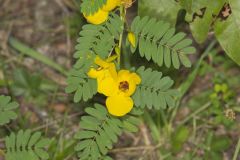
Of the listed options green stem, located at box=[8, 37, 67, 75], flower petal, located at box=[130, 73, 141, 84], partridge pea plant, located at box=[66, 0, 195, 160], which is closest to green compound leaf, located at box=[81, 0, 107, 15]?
partridge pea plant, located at box=[66, 0, 195, 160]

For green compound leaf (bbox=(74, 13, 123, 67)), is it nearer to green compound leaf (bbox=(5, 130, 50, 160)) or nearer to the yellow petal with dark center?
the yellow petal with dark center

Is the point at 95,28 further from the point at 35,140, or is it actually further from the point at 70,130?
the point at 70,130

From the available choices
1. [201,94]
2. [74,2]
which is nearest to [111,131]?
[201,94]

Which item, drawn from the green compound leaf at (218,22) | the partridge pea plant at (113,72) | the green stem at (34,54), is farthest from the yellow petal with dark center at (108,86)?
the green stem at (34,54)

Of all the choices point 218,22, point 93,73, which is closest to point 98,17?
point 93,73

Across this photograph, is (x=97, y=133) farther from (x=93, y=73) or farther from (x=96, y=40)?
(x=96, y=40)

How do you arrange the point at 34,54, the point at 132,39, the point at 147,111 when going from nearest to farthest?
1. the point at 132,39
2. the point at 147,111
3. the point at 34,54

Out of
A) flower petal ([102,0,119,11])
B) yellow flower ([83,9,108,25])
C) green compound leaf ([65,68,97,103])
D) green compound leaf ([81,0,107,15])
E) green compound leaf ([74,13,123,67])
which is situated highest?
green compound leaf ([81,0,107,15])
